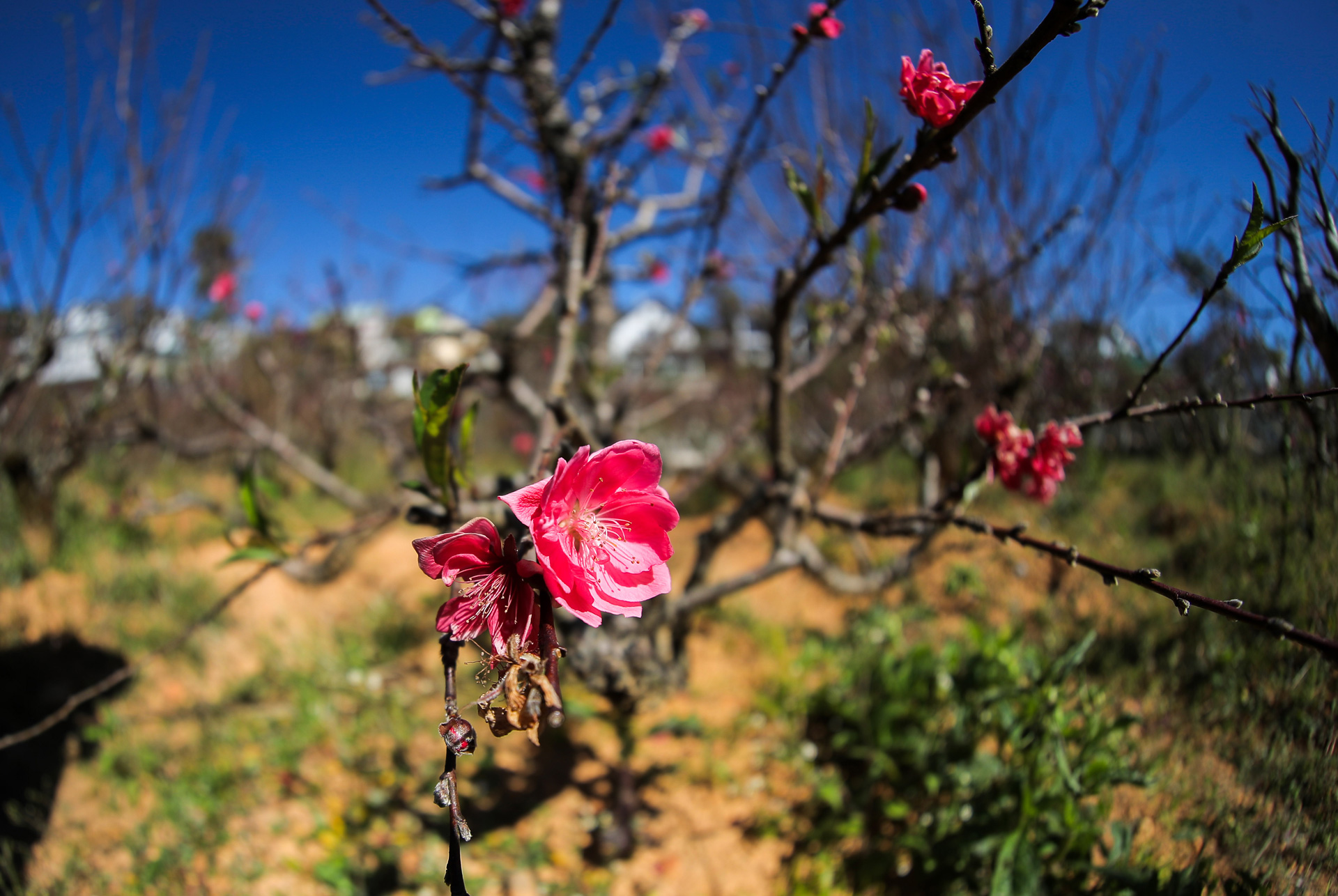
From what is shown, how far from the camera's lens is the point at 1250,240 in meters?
0.77

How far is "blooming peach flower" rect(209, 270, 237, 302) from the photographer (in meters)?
4.52

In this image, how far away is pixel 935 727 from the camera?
2021 mm

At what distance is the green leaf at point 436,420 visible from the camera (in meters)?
0.93

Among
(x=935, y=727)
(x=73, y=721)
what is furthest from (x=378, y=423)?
(x=935, y=727)

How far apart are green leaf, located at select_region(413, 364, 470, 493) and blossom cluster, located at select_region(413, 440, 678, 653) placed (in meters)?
0.24

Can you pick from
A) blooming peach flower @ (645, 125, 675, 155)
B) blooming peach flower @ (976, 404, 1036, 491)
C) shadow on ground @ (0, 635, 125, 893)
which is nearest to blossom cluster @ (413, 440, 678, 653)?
blooming peach flower @ (976, 404, 1036, 491)

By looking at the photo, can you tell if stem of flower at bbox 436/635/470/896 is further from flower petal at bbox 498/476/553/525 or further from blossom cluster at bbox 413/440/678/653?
flower petal at bbox 498/476/553/525

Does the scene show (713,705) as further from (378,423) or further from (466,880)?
(378,423)

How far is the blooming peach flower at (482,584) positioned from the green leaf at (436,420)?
254 millimetres

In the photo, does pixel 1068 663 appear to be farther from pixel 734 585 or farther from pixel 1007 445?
pixel 734 585

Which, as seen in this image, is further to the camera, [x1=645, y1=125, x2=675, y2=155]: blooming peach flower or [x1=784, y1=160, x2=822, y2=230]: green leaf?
[x1=645, y1=125, x2=675, y2=155]: blooming peach flower

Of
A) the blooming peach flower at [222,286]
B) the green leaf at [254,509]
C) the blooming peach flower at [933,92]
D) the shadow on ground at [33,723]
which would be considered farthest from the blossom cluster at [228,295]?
the blooming peach flower at [933,92]

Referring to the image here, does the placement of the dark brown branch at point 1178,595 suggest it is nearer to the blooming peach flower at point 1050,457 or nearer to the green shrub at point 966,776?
the blooming peach flower at point 1050,457

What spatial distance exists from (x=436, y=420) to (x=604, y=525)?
1.07ft
